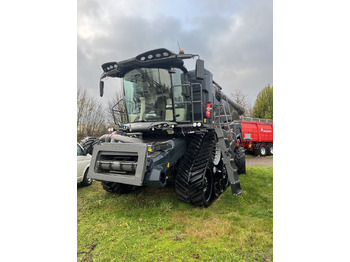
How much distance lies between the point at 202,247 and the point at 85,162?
Result: 4.40m

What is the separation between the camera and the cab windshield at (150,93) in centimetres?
434

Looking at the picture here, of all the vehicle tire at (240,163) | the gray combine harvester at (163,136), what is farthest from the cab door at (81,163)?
the vehicle tire at (240,163)

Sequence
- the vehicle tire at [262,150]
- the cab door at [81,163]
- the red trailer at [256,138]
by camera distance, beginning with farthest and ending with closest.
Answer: the vehicle tire at [262,150]
the red trailer at [256,138]
the cab door at [81,163]

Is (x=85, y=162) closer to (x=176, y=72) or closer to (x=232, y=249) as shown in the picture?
(x=176, y=72)

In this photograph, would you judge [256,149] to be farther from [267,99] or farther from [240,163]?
[267,99]

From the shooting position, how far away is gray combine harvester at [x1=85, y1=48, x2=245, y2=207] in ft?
12.3

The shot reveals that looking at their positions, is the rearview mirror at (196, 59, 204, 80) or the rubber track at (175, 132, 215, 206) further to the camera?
the rubber track at (175, 132, 215, 206)

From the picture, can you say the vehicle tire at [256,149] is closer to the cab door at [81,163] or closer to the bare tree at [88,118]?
the bare tree at [88,118]

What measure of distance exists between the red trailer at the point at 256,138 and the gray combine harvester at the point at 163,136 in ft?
34.7

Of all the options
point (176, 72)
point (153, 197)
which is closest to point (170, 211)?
point (153, 197)

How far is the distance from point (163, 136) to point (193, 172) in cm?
109

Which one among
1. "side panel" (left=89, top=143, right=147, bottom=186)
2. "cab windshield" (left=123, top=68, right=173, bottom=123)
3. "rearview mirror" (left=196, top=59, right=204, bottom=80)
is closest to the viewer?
"side panel" (left=89, top=143, right=147, bottom=186)

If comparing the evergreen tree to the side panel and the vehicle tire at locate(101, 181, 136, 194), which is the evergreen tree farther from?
the vehicle tire at locate(101, 181, 136, 194)

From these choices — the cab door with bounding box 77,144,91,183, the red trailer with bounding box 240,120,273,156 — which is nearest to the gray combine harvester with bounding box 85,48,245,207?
the cab door with bounding box 77,144,91,183
